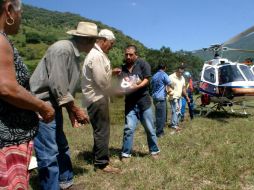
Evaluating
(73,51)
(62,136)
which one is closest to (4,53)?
(73,51)

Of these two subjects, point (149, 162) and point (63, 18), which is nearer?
point (149, 162)

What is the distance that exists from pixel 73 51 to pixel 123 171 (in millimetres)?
2209

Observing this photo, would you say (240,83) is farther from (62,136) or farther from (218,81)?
(62,136)

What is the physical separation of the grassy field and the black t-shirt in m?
0.81

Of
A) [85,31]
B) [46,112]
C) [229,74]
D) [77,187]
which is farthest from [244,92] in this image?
[46,112]

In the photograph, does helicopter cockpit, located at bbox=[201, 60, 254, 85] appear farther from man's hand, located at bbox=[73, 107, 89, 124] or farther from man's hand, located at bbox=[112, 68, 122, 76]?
man's hand, located at bbox=[73, 107, 89, 124]

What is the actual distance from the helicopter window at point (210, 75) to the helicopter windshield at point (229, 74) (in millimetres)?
302

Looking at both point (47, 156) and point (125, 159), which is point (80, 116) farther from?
point (125, 159)

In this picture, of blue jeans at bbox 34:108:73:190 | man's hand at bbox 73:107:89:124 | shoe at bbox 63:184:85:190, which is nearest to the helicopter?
shoe at bbox 63:184:85:190

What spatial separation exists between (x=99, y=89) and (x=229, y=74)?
28.4 ft

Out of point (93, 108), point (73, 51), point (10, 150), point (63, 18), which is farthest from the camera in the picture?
point (63, 18)

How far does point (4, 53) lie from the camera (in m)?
2.12

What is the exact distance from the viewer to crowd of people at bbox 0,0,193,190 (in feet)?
7.43

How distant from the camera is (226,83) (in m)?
12.8
